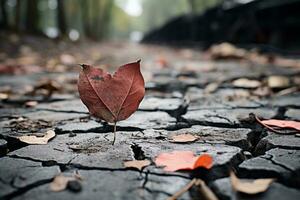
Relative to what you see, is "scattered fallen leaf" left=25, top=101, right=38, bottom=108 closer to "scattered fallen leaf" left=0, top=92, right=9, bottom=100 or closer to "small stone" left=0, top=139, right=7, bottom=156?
"scattered fallen leaf" left=0, top=92, right=9, bottom=100

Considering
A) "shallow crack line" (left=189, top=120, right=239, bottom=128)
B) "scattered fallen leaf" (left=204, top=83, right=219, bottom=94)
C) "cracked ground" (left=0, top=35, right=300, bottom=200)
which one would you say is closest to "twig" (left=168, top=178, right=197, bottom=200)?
"cracked ground" (left=0, top=35, right=300, bottom=200)

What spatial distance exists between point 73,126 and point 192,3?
9.25 m

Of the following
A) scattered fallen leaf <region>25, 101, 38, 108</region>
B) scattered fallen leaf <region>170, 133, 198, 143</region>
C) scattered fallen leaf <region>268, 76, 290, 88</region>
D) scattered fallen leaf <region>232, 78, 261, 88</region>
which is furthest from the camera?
scattered fallen leaf <region>232, 78, 261, 88</region>

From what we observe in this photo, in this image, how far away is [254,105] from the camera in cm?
206

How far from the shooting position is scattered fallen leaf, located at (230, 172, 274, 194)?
95 cm

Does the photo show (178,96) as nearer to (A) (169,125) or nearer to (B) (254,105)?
(B) (254,105)

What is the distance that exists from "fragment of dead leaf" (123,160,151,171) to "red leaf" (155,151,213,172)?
38 millimetres

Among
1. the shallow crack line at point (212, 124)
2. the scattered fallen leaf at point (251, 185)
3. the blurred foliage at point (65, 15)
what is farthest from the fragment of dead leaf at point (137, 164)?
the blurred foliage at point (65, 15)

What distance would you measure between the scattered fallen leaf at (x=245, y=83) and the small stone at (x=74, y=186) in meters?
2.03

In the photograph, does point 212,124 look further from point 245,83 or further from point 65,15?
point 65,15

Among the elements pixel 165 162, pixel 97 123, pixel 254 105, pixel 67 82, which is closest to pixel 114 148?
pixel 165 162

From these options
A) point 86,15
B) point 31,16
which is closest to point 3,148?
point 31,16

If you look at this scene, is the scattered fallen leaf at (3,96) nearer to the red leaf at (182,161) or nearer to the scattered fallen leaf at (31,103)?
the scattered fallen leaf at (31,103)

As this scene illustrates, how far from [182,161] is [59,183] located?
407mm
